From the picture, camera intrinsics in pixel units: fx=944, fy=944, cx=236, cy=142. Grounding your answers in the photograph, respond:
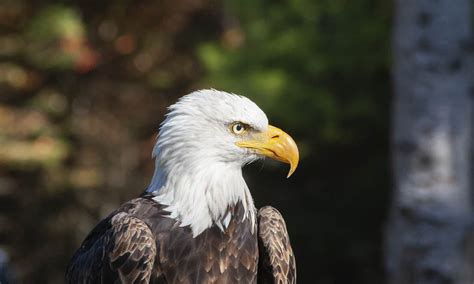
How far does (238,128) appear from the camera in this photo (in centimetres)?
454

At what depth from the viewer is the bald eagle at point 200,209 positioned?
438 centimetres

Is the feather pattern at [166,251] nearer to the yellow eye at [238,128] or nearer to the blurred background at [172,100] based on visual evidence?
the yellow eye at [238,128]

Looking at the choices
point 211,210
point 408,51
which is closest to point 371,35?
point 408,51

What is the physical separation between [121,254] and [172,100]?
9.80 meters

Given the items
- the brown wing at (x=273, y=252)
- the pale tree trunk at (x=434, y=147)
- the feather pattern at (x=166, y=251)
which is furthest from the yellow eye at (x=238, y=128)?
the pale tree trunk at (x=434, y=147)

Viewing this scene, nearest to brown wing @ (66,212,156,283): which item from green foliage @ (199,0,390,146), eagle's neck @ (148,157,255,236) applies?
eagle's neck @ (148,157,255,236)

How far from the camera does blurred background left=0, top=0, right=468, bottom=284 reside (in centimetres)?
1043

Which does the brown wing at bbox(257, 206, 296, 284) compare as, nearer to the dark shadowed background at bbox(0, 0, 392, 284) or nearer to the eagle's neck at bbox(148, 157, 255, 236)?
the eagle's neck at bbox(148, 157, 255, 236)

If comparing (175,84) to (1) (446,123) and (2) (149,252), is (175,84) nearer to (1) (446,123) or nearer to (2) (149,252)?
(1) (446,123)

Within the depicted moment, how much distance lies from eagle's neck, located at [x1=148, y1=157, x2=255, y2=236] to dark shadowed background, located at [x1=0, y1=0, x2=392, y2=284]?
5.63 metres

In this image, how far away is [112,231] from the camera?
4.46 metres

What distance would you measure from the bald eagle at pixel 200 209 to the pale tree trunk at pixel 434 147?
330cm

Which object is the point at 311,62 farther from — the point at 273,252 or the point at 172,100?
the point at 273,252

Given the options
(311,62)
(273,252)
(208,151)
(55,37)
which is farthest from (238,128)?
(55,37)
